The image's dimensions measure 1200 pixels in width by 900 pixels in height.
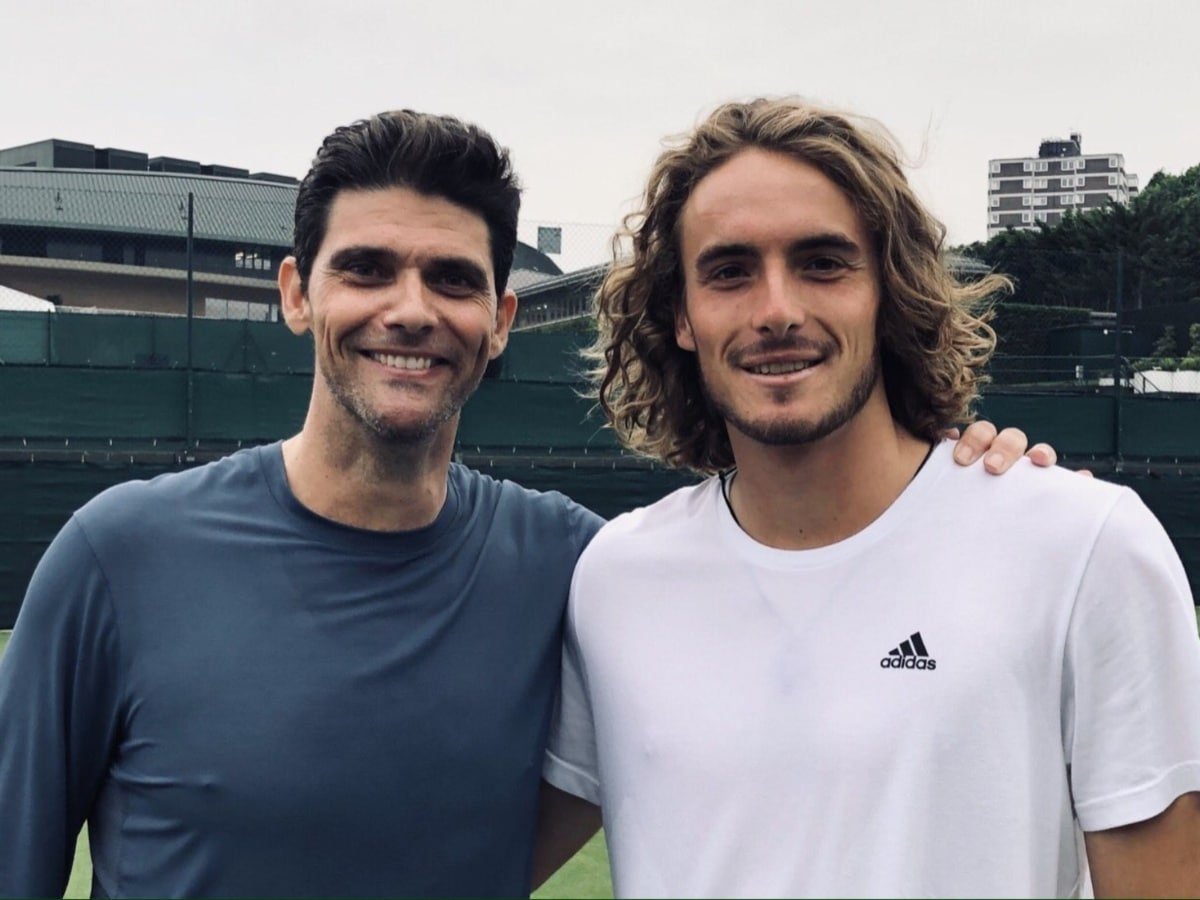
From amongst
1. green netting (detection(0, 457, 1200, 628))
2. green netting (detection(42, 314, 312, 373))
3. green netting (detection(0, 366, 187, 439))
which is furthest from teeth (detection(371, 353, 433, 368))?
green netting (detection(42, 314, 312, 373))

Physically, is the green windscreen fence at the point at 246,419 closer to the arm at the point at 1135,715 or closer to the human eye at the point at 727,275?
the human eye at the point at 727,275

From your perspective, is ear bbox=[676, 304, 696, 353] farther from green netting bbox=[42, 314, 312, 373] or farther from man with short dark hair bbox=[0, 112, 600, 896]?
green netting bbox=[42, 314, 312, 373]

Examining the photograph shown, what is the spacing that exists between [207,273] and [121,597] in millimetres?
21811

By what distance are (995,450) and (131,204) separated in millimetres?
35883

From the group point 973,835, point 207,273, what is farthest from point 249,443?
point 207,273

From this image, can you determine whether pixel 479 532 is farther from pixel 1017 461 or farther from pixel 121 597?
pixel 1017 461

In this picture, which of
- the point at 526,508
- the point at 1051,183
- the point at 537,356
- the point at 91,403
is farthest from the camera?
the point at 1051,183

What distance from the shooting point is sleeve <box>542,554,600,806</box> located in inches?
104

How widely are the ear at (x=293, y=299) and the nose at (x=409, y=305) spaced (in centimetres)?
25

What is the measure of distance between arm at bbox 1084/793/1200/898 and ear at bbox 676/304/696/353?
1206 mm

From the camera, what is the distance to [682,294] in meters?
2.83

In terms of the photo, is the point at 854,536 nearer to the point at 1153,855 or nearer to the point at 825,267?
the point at 825,267

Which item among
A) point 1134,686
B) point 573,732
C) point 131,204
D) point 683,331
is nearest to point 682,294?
point 683,331

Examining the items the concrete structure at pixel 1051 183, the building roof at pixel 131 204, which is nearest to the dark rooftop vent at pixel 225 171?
the building roof at pixel 131 204
